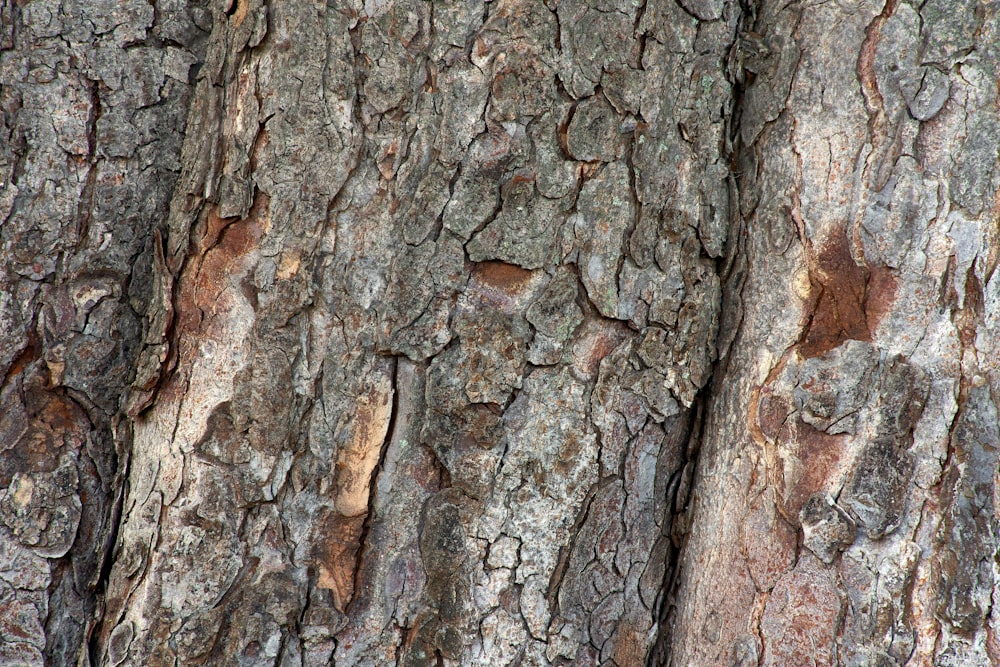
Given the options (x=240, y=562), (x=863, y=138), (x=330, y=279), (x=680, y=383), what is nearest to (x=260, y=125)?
(x=330, y=279)

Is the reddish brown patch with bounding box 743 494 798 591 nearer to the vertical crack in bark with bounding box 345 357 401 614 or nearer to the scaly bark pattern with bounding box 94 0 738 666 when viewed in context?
the scaly bark pattern with bounding box 94 0 738 666

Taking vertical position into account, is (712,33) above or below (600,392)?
above

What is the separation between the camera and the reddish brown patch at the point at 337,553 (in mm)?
1379

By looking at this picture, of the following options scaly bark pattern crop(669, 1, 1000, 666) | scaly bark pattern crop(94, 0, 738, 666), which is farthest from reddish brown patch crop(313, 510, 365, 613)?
scaly bark pattern crop(669, 1, 1000, 666)

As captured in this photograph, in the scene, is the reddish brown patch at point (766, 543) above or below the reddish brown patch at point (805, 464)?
below

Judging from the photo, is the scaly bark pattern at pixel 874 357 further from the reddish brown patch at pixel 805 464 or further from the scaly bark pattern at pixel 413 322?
the scaly bark pattern at pixel 413 322

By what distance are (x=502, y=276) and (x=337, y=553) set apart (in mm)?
622

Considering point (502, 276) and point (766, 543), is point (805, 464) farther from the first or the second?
point (502, 276)

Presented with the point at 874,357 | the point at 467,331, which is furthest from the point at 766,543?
the point at 467,331

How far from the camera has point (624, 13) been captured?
1390mm

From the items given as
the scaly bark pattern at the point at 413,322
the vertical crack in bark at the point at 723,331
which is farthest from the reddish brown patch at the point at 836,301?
the scaly bark pattern at the point at 413,322

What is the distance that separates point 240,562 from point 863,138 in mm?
1401

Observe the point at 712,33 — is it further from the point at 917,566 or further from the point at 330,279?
the point at 917,566

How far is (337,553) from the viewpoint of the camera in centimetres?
138
